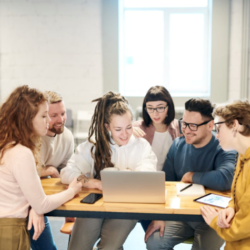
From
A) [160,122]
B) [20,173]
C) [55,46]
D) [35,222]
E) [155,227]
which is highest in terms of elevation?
[55,46]

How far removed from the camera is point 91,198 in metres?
1.78

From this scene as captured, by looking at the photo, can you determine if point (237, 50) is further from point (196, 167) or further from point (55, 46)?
point (196, 167)

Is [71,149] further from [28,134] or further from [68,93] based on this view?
[68,93]

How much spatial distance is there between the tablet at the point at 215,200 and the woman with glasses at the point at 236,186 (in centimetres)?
6

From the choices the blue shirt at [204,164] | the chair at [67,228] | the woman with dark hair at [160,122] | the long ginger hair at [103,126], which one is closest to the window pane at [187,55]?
the woman with dark hair at [160,122]

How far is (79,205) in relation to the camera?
1.69 meters

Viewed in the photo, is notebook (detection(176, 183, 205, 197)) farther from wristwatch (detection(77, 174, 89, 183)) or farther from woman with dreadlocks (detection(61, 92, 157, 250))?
wristwatch (detection(77, 174, 89, 183))

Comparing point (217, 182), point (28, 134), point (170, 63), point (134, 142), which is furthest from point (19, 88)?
point (170, 63)

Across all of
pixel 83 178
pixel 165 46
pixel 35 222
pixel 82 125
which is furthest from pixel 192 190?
pixel 165 46

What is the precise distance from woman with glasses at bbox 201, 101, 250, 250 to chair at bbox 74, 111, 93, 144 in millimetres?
3418

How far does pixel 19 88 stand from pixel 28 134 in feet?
0.79

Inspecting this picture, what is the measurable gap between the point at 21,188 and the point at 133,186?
527 millimetres

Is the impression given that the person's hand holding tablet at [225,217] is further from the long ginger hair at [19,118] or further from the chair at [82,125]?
the chair at [82,125]

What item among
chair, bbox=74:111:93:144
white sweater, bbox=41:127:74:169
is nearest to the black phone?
white sweater, bbox=41:127:74:169
